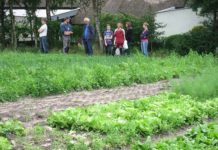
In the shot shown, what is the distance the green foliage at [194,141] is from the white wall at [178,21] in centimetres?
2629

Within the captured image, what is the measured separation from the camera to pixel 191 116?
895 cm

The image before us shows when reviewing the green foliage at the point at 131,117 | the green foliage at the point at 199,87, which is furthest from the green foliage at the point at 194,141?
the green foliage at the point at 199,87

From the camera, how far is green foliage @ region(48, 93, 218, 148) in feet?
24.7

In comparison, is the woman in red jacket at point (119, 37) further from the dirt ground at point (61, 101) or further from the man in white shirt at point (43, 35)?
the dirt ground at point (61, 101)

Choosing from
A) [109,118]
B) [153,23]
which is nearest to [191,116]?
[109,118]

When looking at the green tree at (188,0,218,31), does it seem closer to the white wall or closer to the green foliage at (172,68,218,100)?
the white wall

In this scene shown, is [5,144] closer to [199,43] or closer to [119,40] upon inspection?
[119,40]

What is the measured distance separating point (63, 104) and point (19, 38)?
28587 millimetres

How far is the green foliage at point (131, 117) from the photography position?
7514 millimetres

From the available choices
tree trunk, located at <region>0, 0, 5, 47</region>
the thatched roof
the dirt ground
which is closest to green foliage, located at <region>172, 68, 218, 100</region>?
the dirt ground

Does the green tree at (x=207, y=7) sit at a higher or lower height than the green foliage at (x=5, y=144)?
higher

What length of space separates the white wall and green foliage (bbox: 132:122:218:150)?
86.3 ft

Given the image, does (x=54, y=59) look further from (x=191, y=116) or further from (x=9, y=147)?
(x=9, y=147)

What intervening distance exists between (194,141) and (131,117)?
4.31 ft
